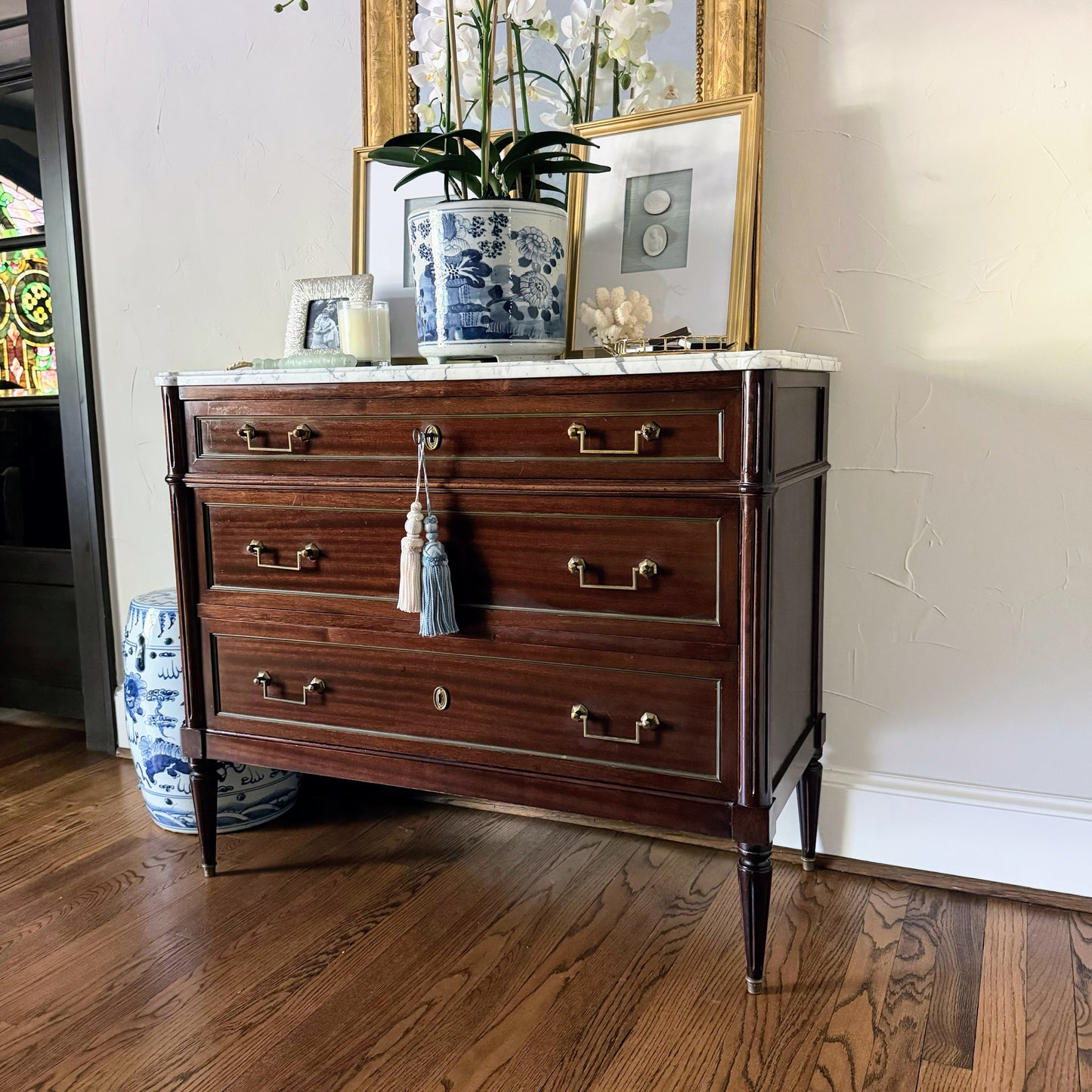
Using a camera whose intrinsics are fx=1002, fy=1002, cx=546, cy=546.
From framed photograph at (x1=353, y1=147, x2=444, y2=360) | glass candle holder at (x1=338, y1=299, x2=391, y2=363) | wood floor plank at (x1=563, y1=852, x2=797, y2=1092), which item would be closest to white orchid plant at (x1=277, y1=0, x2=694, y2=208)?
framed photograph at (x1=353, y1=147, x2=444, y2=360)

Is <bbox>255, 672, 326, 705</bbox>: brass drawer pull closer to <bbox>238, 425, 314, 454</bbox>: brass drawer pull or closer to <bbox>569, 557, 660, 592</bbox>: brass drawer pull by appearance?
<bbox>238, 425, 314, 454</bbox>: brass drawer pull

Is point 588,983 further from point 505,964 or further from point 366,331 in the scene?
point 366,331

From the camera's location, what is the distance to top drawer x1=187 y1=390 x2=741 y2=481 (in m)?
1.39

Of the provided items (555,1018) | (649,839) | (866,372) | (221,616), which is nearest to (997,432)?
(866,372)

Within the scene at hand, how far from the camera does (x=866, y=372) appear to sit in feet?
5.78

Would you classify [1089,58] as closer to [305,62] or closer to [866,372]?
[866,372]

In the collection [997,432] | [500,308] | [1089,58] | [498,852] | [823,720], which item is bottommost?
[498,852]

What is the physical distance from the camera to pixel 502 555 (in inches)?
60.7

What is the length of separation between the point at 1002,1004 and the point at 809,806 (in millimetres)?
457

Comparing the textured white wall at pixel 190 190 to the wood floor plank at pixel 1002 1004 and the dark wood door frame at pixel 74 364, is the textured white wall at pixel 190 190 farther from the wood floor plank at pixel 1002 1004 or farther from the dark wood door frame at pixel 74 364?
the wood floor plank at pixel 1002 1004

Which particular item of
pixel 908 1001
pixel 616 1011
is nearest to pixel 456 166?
pixel 616 1011

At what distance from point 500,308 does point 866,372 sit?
66cm

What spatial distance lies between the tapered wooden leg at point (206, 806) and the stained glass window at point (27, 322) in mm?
1292

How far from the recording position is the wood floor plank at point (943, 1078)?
1.26 metres
